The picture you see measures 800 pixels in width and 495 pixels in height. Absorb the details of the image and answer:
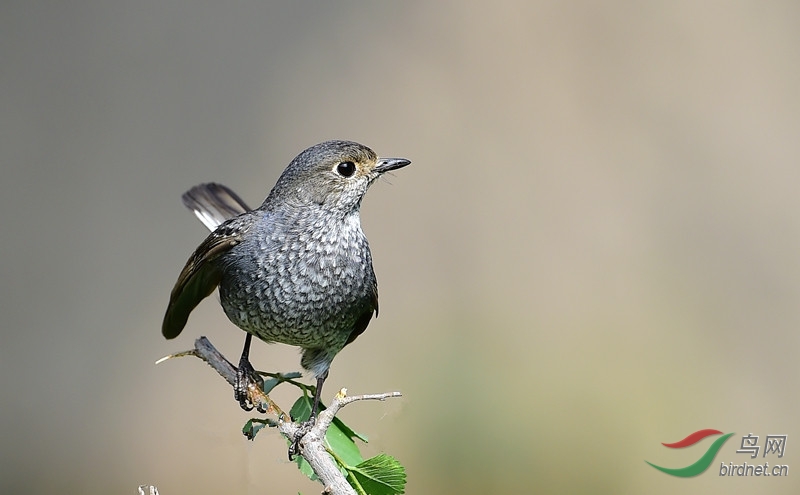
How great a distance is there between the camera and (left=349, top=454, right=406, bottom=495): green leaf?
1.81m

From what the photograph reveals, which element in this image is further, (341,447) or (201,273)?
(201,273)

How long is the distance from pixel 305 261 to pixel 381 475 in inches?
34.2

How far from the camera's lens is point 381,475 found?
6.05 ft

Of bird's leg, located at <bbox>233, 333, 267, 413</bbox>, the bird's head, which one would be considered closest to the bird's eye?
the bird's head

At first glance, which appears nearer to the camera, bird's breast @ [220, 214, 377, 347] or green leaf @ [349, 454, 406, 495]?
green leaf @ [349, 454, 406, 495]

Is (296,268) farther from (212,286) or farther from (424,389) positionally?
(424,389)

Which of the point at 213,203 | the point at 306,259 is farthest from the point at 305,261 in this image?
the point at 213,203

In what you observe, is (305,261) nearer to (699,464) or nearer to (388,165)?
(388,165)

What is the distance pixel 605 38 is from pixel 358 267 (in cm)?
318

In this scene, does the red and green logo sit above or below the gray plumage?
below

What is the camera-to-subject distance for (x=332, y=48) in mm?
5172

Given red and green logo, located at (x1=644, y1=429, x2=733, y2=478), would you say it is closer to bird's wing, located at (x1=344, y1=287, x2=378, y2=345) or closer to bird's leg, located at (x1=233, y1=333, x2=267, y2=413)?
bird's wing, located at (x1=344, y1=287, x2=378, y2=345)

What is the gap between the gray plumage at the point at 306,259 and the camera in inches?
99.5

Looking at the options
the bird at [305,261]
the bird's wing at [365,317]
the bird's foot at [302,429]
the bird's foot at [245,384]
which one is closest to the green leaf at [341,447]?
the bird's foot at [302,429]
